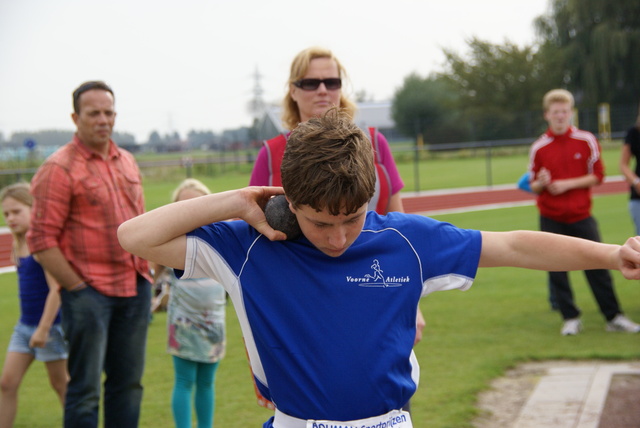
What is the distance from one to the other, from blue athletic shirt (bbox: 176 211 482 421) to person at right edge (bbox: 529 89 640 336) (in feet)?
18.6

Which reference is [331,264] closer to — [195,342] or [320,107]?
[320,107]

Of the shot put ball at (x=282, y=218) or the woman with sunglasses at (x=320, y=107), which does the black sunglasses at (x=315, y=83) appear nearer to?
the woman with sunglasses at (x=320, y=107)

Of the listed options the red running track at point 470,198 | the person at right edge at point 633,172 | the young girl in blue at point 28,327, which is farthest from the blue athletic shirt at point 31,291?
the red running track at point 470,198

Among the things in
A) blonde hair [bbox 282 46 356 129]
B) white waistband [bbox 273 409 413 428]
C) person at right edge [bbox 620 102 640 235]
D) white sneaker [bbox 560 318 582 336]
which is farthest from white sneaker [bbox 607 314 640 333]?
white waistband [bbox 273 409 413 428]

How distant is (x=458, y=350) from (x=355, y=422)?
5221 mm

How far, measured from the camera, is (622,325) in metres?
7.82

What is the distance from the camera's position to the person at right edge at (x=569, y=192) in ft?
25.6

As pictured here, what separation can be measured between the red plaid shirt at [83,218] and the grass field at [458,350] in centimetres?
161

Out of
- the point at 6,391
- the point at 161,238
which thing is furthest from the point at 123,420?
the point at 161,238

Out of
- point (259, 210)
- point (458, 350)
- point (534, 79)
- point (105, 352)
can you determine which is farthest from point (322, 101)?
point (534, 79)

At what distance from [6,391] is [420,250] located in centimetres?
380

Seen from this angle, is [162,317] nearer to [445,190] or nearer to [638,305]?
[638,305]

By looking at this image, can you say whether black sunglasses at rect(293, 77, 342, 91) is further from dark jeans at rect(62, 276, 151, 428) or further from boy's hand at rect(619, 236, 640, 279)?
boy's hand at rect(619, 236, 640, 279)

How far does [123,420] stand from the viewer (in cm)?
481
